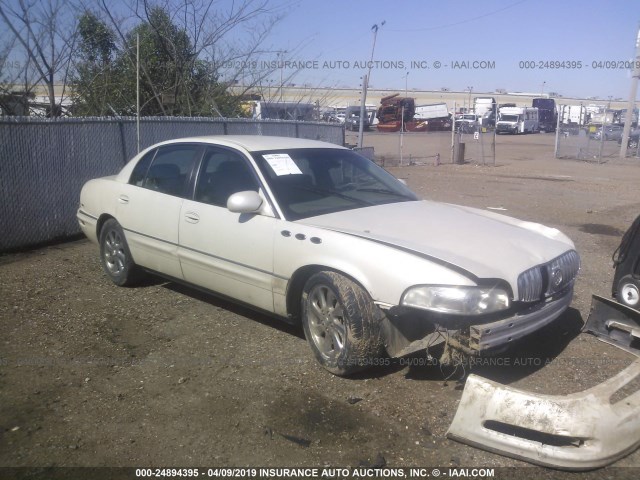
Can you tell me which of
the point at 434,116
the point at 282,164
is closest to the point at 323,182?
the point at 282,164

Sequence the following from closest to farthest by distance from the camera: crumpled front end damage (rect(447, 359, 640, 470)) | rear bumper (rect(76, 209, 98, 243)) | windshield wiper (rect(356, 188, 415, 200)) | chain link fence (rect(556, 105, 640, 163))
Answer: crumpled front end damage (rect(447, 359, 640, 470)) → windshield wiper (rect(356, 188, 415, 200)) → rear bumper (rect(76, 209, 98, 243)) → chain link fence (rect(556, 105, 640, 163))

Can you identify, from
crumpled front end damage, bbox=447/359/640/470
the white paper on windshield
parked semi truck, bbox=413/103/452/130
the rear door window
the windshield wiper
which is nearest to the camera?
crumpled front end damage, bbox=447/359/640/470

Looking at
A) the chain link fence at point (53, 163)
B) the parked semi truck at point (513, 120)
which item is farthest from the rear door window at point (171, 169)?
the parked semi truck at point (513, 120)

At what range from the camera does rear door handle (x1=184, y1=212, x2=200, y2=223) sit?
16.6 feet

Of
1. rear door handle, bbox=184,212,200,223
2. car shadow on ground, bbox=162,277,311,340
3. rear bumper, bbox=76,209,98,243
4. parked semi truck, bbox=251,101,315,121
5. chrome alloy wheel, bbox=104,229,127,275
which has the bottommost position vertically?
car shadow on ground, bbox=162,277,311,340

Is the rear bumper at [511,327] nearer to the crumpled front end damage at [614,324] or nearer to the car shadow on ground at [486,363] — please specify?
the car shadow on ground at [486,363]

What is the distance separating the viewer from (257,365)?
14.5 ft

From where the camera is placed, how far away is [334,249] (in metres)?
4.11

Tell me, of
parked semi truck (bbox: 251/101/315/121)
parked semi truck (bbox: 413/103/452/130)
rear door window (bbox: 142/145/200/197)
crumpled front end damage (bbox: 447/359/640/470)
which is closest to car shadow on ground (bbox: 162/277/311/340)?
rear door window (bbox: 142/145/200/197)

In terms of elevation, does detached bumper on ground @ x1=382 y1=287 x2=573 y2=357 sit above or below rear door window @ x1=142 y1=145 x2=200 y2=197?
below

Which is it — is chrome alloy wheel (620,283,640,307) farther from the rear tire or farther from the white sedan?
the white sedan

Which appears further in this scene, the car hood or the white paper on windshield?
the white paper on windshield

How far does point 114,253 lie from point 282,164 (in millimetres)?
2241

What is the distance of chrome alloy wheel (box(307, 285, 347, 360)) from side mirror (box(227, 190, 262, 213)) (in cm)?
76
